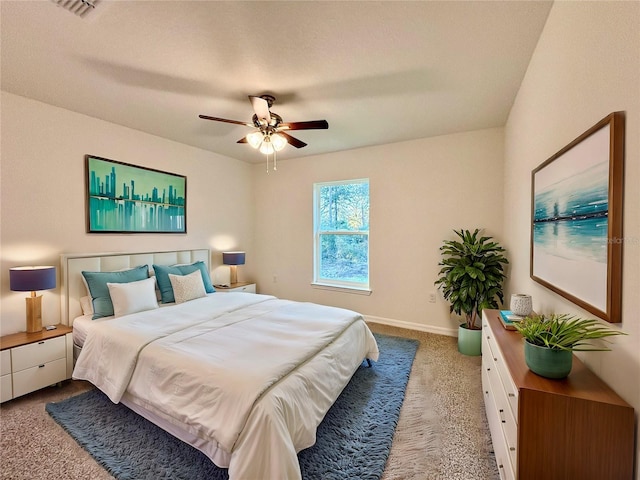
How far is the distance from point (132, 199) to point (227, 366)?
9.07 ft

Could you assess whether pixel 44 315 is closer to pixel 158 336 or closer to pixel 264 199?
pixel 158 336

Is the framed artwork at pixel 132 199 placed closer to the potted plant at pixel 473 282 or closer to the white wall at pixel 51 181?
the white wall at pixel 51 181

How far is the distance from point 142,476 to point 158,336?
0.85 m

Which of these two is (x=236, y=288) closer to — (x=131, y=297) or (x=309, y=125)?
(x=131, y=297)

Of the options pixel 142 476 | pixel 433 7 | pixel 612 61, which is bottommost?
pixel 142 476

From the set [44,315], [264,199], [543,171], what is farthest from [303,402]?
[264,199]

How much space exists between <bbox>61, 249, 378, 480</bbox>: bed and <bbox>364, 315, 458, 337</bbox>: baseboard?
1342mm

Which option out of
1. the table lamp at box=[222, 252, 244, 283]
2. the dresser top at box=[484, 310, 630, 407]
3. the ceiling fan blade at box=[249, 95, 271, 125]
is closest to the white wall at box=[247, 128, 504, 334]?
the table lamp at box=[222, 252, 244, 283]

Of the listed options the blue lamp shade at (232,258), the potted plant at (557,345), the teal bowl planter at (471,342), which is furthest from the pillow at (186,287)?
the potted plant at (557,345)

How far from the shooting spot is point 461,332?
3.15 meters

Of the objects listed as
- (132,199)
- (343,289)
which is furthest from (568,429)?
(132,199)

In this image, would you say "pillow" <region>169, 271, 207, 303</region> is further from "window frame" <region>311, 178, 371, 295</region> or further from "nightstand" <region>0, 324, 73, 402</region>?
"window frame" <region>311, 178, 371, 295</region>

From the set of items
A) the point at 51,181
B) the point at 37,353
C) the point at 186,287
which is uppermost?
the point at 51,181

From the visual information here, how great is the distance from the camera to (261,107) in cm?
231
